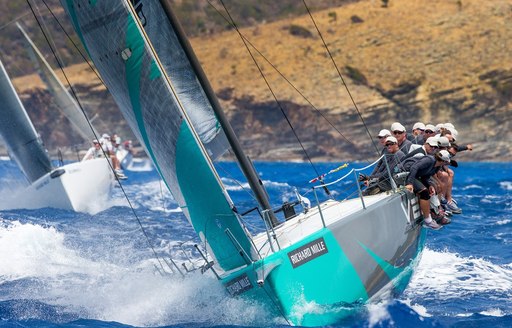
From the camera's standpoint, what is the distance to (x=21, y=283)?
36.6 feet

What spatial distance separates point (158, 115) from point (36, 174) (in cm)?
1122

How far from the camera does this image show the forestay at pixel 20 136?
19016 millimetres

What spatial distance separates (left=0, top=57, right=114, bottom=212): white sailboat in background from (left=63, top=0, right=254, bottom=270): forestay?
9826 millimetres

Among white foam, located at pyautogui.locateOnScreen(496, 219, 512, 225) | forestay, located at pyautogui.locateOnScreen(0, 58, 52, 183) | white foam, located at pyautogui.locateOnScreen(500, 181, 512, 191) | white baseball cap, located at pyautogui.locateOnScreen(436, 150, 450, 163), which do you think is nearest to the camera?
white baseball cap, located at pyautogui.locateOnScreen(436, 150, 450, 163)

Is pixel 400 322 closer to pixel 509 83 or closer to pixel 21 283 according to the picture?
pixel 21 283

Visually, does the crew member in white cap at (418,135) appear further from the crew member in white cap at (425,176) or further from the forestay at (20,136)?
the forestay at (20,136)

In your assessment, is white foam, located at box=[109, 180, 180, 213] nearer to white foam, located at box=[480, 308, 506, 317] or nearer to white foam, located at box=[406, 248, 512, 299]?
white foam, located at box=[406, 248, 512, 299]

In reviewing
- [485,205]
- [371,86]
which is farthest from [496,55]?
[485,205]

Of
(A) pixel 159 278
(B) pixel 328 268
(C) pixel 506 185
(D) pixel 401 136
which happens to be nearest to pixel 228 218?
(B) pixel 328 268

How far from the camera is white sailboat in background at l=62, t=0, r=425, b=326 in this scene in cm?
851

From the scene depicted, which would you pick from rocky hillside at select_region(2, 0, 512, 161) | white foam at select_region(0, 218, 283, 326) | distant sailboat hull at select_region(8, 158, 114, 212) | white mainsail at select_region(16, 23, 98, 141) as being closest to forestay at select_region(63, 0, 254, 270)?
white foam at select_region(0, 218, 283, 326)

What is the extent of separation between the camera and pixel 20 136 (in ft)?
62.6

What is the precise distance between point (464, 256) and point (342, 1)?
3584 centimetres

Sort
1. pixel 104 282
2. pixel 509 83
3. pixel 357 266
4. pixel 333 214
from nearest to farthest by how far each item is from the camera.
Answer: pixel 357 266
pixel 333 214
pixel 104 282
pixel 509 83
